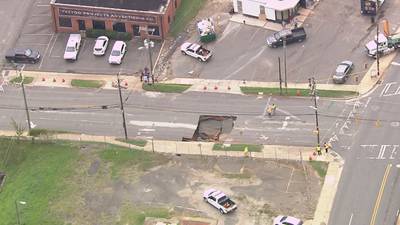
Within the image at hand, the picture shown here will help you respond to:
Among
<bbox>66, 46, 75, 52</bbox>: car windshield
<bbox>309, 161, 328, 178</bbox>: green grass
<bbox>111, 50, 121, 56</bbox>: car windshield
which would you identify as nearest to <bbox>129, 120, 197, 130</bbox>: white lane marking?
<bbox>111, 50, 121, 56</bbox>: car windshield

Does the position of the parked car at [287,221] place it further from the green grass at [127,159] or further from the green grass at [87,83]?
the green grass at [87,83]

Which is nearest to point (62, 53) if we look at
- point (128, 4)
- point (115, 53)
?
point (115, 53)

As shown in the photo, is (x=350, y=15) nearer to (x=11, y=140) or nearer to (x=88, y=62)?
(x=88, y=62)

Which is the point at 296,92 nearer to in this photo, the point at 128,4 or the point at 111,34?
the point at 128,4

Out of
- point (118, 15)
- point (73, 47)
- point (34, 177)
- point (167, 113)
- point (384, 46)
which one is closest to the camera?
point (34, 177)

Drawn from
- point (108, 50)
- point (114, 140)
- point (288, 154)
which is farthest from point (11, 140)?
point (288, 154)
